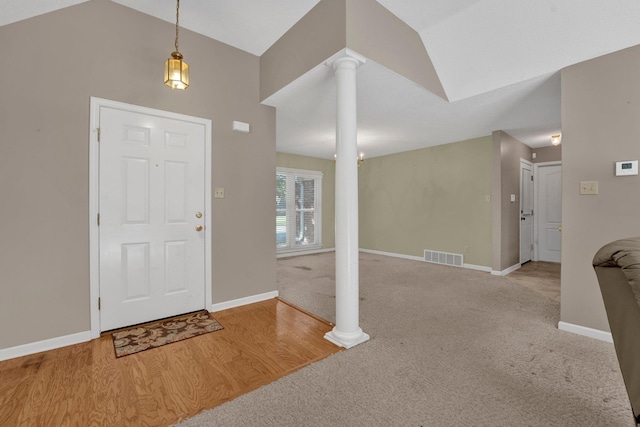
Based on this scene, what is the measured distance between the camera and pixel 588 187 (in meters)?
2.37

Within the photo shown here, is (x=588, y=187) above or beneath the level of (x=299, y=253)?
above

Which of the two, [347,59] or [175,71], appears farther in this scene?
[347,59]

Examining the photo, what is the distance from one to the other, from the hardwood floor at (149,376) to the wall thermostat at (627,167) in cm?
274

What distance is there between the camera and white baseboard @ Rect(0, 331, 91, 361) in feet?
6.55

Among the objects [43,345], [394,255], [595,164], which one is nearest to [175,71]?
[43,345]

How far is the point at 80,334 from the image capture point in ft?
7.36

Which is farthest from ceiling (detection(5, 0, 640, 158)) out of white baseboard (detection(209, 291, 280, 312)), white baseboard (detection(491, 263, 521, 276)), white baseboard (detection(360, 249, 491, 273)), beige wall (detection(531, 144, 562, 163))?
white baseboard (detection(360, 249, 491, 273))

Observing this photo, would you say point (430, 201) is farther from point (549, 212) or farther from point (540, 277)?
point (549, 212)

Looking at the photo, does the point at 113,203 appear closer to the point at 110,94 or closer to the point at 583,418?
the point at 110,94

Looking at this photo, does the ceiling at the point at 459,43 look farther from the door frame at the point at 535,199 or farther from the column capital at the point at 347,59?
the door frame at the point at 535,199

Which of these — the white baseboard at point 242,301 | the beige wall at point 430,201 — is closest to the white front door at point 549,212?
the beige wall at point 430,201

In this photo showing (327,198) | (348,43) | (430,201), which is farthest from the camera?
(327,198)

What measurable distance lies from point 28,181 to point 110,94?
0.93 metres

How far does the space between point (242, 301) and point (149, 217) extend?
52.3 inches
